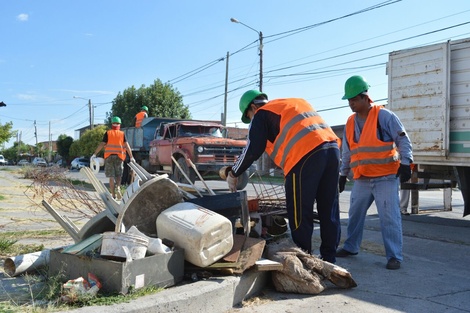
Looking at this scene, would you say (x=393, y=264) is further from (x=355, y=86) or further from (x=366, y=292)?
(x=355, y=86)

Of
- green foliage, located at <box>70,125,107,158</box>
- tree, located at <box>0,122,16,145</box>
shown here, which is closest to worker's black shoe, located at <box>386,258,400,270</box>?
tree, located at <box>0,122,16,145</box>

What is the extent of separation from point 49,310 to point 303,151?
7.60 ft

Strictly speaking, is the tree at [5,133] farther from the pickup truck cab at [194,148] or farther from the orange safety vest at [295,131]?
the orange safety vest at [295,131]

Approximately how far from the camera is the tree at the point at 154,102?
4262cm

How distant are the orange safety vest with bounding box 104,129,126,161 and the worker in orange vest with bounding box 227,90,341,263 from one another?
6.42 metres

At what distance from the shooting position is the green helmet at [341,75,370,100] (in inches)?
187

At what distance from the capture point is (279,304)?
11.3 feet

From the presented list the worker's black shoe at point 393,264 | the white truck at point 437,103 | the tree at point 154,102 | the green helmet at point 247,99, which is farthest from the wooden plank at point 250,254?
the tree at point 154,102

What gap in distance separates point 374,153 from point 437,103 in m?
3.52

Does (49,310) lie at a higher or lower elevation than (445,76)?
lower

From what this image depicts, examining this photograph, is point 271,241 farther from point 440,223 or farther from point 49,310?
point 440,223

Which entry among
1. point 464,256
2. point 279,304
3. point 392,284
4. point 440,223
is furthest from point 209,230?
point 440,223

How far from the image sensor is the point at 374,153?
4.83 metres

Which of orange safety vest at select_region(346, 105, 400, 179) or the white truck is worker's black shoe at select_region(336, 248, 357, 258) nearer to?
orange safety vest at select_region(346, 105, 400, 179)
